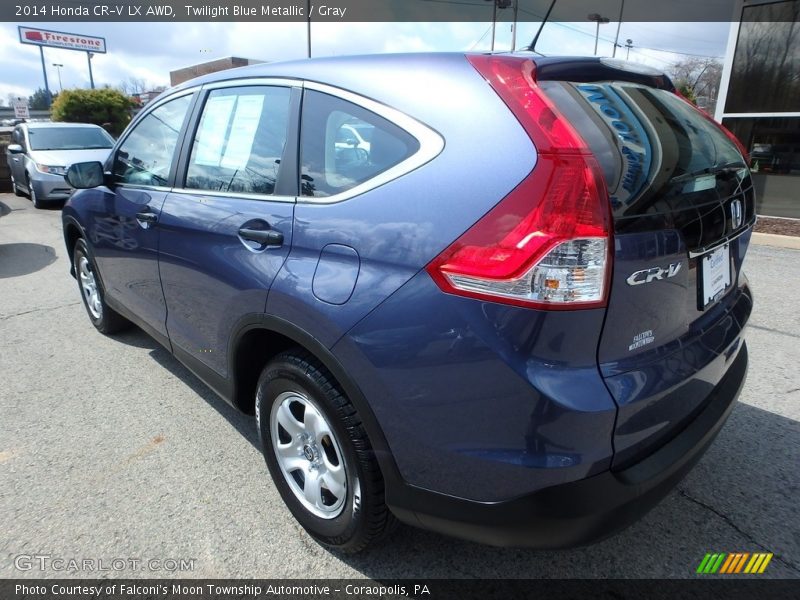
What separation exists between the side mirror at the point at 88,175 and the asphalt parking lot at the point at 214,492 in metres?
1.26

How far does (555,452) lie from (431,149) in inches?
36.3

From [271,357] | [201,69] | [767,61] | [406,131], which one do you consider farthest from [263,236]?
[201,69]

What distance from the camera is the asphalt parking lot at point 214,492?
2.09 meters

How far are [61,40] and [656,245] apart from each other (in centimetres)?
6915

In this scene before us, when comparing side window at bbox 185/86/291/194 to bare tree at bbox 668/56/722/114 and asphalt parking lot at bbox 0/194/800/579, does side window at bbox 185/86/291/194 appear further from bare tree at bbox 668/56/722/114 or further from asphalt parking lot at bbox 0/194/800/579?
bare tree at bbox 668/56/722/114

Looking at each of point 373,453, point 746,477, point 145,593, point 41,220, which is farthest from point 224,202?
point 41,220

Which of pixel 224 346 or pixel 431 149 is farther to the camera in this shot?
pixel 224 346

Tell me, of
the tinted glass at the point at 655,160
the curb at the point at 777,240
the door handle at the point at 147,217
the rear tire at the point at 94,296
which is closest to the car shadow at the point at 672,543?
the tinted glass at the point at 655,160

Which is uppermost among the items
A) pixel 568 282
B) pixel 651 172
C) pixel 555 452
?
pixel 651 172

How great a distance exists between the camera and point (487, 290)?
1439 millimetres

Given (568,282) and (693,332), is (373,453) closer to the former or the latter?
(568,282)

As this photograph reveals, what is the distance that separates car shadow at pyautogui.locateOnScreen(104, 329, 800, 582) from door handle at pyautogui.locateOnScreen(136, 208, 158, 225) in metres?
1.81

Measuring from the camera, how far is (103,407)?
324cm

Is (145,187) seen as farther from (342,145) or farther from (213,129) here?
(342,145)
